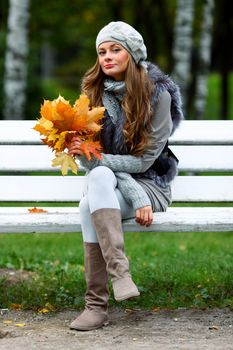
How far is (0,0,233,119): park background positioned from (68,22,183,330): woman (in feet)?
27.1

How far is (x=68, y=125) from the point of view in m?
5.14

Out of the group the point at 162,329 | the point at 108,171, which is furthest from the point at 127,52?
the point at 162,329

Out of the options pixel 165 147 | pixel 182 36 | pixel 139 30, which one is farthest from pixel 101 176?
pixel 139 30

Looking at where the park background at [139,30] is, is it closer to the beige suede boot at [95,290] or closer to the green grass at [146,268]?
the green grass at [146,268]

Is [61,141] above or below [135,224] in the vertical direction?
above

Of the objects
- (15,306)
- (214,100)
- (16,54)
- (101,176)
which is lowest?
(214,100)

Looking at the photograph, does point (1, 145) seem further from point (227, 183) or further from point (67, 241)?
point (67, 241)

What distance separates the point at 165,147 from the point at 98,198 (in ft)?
2.12

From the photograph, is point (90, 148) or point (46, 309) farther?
point (46, 309)

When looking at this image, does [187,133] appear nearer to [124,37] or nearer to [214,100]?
[124,37]

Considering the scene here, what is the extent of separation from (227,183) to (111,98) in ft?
3.24

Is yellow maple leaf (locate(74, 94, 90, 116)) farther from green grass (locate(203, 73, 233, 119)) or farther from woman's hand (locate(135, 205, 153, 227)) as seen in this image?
green grass (locate(203, 73, 233, 119))

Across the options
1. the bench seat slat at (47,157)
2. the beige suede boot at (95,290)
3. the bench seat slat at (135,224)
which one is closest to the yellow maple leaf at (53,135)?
the bench seat slat at (135,224)

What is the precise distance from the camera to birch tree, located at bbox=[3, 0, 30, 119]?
1350cm
